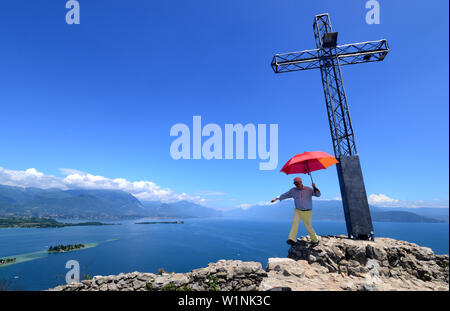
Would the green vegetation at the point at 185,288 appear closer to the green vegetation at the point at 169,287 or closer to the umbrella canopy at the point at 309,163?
the green vegetation at the point at 169,287

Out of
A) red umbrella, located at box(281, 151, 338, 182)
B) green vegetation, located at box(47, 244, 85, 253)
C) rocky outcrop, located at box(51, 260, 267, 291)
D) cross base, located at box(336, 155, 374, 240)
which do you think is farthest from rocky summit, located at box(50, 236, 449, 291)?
green vegetation, located at box(47, 244, 85, 253)

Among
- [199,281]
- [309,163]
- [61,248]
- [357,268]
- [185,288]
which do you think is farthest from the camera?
[61,248]

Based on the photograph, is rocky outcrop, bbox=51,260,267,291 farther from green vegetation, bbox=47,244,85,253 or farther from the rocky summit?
green vegetation, bbox=47,244,85,253

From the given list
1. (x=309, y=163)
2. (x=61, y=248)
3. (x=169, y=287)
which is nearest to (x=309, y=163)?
(x=309, y=163)

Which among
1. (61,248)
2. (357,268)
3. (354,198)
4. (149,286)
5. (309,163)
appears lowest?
(61,248)

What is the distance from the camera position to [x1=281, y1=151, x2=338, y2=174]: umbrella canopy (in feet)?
22.2

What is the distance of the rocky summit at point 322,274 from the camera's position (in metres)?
5.79

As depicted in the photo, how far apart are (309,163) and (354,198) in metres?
4.46

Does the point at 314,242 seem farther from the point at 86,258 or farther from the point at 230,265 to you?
the point at 86,258

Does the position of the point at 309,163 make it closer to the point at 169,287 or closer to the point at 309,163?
the point at 309,163

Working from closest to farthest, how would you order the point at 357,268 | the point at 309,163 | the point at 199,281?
the point at 199,281 < the point at 357,268 < the point at 309,163

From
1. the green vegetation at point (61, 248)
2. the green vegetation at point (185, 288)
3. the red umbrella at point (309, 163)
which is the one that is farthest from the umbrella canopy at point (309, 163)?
the green vegetation at point (61, 248)

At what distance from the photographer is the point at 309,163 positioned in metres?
7.35
